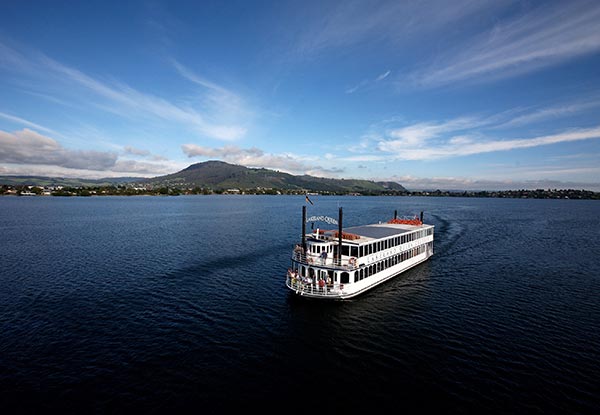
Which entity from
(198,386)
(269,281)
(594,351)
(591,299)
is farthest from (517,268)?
(198,386)

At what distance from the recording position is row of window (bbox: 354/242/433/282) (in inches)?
1687

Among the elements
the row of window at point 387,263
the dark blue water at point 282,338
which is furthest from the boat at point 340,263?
the dark blue water at point 282,338

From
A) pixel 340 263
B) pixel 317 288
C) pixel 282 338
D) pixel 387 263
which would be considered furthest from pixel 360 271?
pixel 282 338

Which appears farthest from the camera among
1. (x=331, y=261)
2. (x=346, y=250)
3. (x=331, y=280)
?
(x=346, y=250)

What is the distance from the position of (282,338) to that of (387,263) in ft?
78.4

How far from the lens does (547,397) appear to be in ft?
76.6

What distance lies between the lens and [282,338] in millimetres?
31562

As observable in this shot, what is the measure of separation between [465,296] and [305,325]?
24.7 meters

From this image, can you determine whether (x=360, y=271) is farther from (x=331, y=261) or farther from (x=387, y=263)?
(x=387, y=263)

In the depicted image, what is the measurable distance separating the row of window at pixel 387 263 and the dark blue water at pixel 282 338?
2811mm

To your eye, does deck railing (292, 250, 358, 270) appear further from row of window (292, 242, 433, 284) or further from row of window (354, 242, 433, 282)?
row of window (354, 242, 433, 282)

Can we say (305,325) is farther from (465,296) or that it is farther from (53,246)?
(53,246)

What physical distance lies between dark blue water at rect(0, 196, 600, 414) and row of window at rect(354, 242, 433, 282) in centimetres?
281

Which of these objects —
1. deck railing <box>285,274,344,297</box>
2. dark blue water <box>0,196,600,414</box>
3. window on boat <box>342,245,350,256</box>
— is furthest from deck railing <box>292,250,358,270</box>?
dark blue water <box>0,196,600,414</box>
